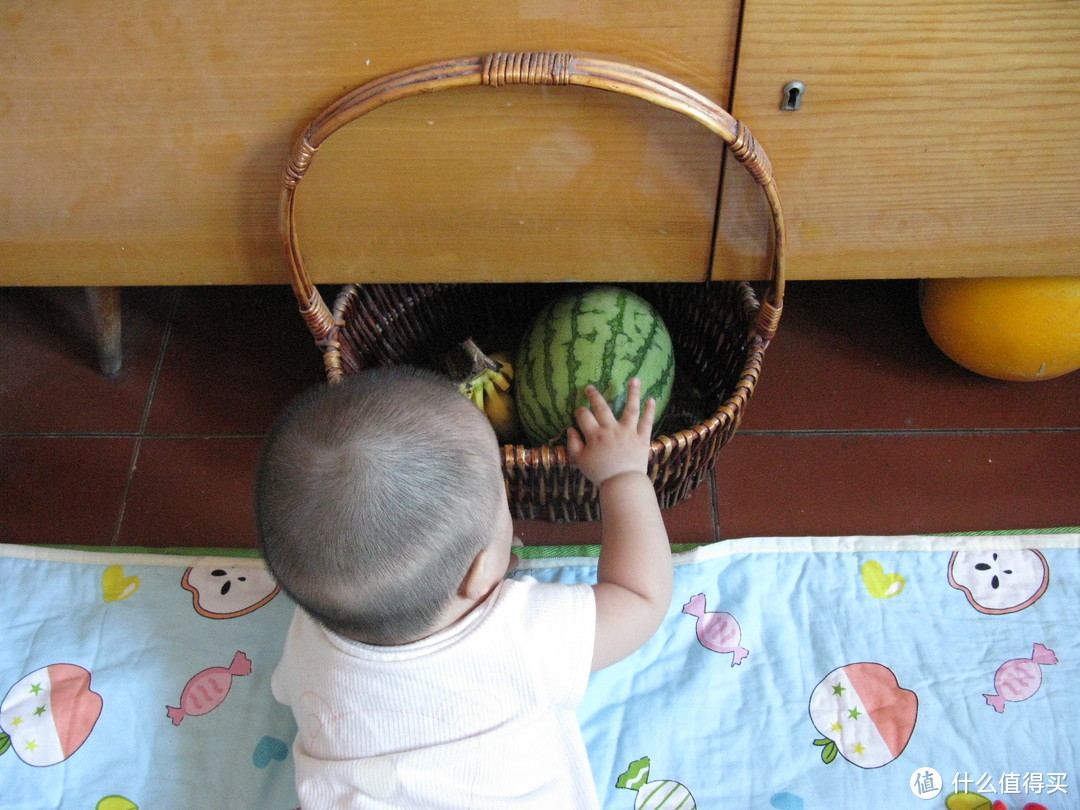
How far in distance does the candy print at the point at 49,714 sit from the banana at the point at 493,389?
600mm

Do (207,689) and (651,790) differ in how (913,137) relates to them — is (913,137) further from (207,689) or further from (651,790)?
(207,689)

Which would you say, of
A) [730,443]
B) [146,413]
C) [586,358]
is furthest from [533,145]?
[146,413]

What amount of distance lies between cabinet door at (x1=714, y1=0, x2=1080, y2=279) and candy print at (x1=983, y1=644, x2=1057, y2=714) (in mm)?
464

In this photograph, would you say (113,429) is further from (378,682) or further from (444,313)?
(378,682)

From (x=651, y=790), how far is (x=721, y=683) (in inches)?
6.0

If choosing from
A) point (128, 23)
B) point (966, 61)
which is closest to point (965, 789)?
point (966, 61)

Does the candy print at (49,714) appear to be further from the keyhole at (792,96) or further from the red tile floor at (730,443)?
the keyhole at (792,96)

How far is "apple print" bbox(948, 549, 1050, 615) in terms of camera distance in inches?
43.3

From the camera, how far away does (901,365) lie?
1363mm

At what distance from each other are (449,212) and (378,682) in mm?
514

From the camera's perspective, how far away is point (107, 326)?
1397mm

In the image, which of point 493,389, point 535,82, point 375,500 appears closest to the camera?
point 375,500

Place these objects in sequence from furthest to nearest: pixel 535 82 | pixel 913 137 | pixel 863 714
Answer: pixel 863 714 < pixel 913 137 < pixel 535 82

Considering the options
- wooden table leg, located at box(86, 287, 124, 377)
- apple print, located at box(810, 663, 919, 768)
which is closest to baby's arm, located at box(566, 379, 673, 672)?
apple print, located at box(810, 663, 919, 768)
